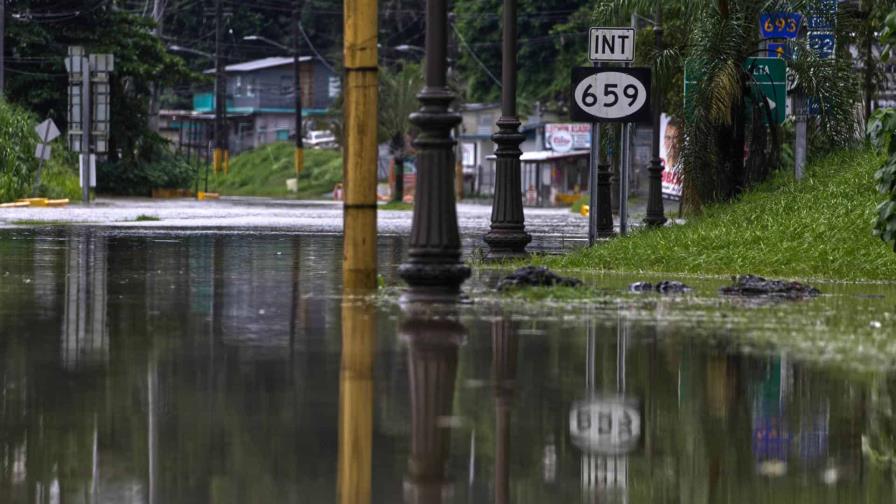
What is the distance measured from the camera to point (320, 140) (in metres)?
118

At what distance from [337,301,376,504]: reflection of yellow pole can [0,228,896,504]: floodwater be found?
0.02 metres

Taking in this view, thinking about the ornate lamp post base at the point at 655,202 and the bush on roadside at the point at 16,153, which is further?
the bush on roadside at the point at 16,153

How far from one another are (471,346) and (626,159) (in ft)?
44.3

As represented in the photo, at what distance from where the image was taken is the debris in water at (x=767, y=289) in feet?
47.6

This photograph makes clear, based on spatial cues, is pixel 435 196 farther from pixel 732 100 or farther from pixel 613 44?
pixel 732 100

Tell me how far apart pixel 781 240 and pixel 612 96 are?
3000 millimetres

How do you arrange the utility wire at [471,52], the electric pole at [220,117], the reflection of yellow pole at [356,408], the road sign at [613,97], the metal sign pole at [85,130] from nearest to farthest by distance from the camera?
the reflection of yellow pole at [356,408] → the road sign at [613,97] → the metal sign pole at [85,130] → the utility wire at [471,52] → the electric pole at [220,117]

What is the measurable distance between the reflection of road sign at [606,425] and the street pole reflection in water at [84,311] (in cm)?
309

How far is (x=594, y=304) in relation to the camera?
1334 cm

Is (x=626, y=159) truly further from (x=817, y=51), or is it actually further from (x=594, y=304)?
(x=594, y=304)

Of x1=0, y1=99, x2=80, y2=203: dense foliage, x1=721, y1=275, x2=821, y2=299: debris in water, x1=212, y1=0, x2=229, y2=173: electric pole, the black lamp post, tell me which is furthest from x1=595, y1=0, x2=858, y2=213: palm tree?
x1=212, y1=0, x2=229, y2=173: electric pole

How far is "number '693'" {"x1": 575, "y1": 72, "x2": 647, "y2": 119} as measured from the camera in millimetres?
20891

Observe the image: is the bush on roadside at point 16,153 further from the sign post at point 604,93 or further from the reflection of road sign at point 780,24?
the sign post at point 604,93

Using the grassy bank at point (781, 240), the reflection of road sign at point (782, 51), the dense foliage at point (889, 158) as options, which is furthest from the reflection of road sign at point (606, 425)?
the reflection of road sign at point (782, 51)
